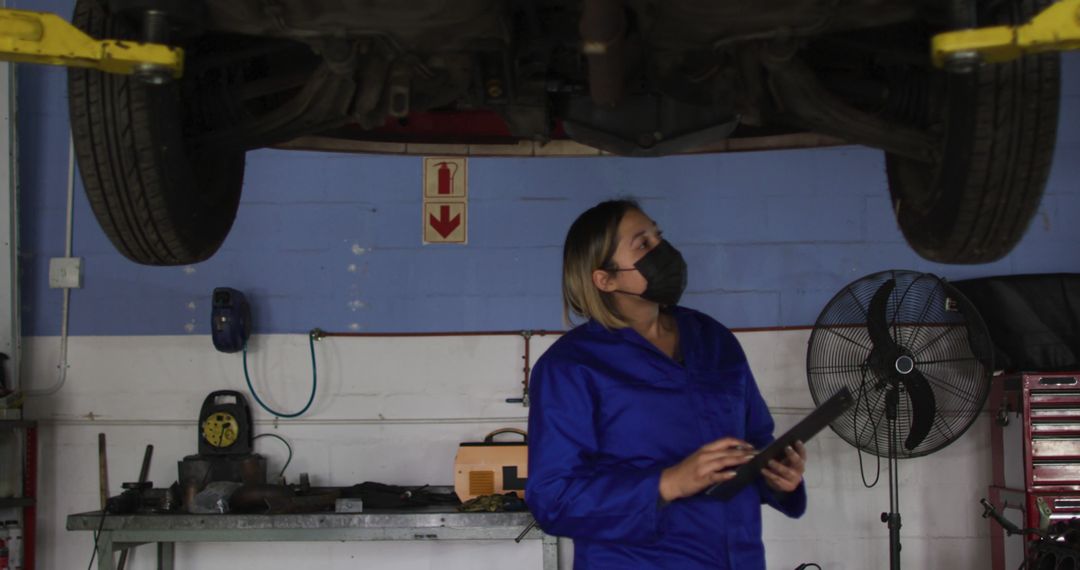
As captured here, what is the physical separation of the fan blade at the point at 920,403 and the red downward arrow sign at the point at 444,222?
180 centimetres

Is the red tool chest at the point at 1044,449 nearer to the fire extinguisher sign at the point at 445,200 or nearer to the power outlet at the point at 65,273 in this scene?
the fire extinguisher sign at the point at 445,200

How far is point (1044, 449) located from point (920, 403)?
0.65 metres

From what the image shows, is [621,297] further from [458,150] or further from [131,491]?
[131,491]

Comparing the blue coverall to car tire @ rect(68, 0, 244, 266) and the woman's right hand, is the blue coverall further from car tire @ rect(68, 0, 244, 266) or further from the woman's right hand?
car tire @ rect(68, 0, 244, 266)

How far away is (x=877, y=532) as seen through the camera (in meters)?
3.92

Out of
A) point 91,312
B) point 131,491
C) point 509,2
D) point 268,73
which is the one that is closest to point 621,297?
point 509,2

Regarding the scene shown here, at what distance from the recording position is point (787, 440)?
1.57 metres

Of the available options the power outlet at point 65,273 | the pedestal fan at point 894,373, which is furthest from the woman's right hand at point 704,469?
the power outlet at point 65,273

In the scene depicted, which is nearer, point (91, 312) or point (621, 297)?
point (621, 297)

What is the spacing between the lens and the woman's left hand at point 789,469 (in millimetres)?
1716

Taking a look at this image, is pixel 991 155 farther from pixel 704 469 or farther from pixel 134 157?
pixel 134 157

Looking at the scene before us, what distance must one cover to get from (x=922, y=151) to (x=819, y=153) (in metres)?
2.16

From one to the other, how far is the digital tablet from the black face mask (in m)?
0.37

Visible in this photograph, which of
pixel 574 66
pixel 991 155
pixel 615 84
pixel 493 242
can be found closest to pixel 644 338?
pixel 615 84
